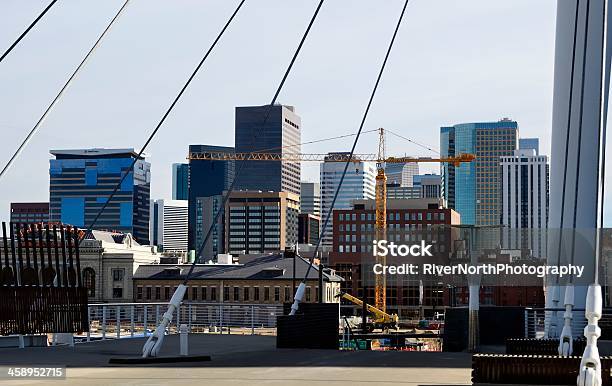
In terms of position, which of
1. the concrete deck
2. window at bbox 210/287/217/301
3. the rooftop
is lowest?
window at bbox 210/287/217/301

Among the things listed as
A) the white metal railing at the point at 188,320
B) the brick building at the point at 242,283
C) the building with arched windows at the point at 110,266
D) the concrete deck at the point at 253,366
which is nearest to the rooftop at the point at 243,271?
the brick building at the point at 242,283

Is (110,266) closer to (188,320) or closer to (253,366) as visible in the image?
(188,320)

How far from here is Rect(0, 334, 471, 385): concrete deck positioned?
704 inches

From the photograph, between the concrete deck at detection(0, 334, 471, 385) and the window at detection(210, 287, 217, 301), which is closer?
the concrete deck at detection(0, 334, 471, 385)

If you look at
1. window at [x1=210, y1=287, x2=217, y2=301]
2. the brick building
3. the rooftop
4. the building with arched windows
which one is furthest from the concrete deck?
the building with arched windows

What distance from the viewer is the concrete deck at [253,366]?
17.9 metres

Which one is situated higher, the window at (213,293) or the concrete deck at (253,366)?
the concrete deck at (253,366)

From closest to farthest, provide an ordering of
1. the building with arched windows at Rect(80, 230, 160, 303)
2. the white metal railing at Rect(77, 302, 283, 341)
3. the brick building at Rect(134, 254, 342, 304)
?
the white metal railing at Rect(77, 302, 283, 341), the brick building at Rect(134, 254, 342, 304), the building with arched windows at Rect(80, 230, 160, 303)

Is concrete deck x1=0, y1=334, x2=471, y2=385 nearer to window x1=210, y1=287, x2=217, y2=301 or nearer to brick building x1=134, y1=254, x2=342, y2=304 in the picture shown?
brick building x1=134, y1=254, x2=342, y2=304

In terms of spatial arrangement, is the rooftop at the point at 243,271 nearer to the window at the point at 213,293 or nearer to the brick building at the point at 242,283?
the brick building at the point at 242,283

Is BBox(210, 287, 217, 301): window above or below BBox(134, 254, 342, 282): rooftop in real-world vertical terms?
below

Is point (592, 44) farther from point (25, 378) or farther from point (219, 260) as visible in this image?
point (219, 260)

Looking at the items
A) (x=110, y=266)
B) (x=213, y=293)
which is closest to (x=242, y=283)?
(x=213, y=293)

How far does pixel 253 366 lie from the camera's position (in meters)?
21.2
